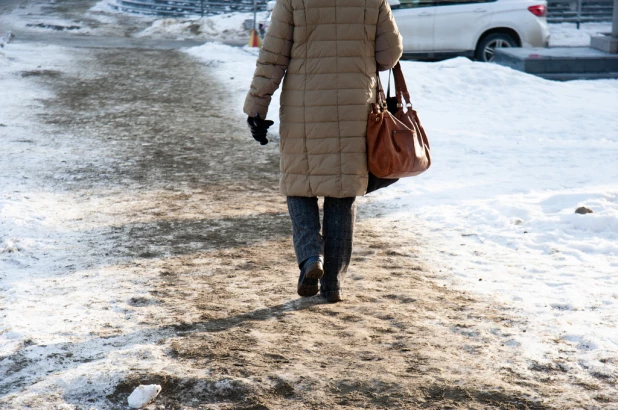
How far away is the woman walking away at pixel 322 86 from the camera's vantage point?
3838mm

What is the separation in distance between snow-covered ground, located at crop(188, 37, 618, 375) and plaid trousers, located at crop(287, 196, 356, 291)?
29.1 inches

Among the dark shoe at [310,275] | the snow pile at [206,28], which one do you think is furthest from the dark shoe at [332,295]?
the snow pile at [206,28]

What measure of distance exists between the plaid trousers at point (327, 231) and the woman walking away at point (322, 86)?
57 millimetres

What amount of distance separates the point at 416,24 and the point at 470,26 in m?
0.87

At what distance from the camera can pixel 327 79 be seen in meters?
3.85

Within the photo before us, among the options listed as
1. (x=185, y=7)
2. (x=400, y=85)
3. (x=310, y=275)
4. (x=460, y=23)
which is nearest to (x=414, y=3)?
(x=460, y=23)

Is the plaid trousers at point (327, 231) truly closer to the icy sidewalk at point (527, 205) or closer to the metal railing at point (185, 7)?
the icy sidewalk at point (527, 205)

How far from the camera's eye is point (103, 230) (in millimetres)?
5496

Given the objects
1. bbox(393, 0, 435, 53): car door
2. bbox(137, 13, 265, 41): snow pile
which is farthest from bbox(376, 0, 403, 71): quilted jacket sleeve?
bbox(137, 13, 265, 41): snow pile

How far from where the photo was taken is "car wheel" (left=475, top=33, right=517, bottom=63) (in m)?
13.4

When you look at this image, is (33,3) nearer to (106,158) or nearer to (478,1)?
(478,1)

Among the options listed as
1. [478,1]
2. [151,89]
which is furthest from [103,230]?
[478,1]

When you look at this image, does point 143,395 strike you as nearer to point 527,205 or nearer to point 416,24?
point 527,205

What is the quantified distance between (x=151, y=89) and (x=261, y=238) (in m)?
7.09
